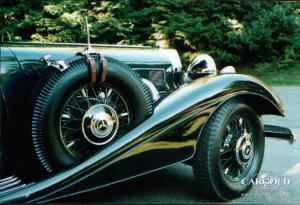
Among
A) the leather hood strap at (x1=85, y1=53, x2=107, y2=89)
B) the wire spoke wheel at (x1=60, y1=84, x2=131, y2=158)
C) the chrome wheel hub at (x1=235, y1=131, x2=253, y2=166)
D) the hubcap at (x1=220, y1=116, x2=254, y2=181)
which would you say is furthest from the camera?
the chrome wheel hub at (x1=235, y1=131, x2=253, y2=166)

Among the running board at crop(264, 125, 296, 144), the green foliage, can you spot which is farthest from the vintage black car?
the green foliage

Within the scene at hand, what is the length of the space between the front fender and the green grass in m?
7.61

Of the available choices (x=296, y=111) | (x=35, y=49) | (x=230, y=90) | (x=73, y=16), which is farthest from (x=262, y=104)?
(x=73, y=16)

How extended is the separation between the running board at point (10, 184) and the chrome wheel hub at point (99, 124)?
51cm

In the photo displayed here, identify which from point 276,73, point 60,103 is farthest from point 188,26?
point 60,103

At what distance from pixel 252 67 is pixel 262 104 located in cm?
900

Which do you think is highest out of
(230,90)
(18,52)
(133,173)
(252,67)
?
(18,52)

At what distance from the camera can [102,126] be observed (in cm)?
287

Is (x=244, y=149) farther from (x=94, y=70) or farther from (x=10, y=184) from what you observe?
(x=10, y=184)

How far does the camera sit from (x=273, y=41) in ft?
37.9

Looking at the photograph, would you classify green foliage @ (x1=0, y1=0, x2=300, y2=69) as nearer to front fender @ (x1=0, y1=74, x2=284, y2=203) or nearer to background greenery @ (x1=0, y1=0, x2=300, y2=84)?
background greenery @ (x1=0, y1=0, x2=300, y2=84)

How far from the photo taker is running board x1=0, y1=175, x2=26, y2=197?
8.20 ft

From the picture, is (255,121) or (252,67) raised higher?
(255,121)

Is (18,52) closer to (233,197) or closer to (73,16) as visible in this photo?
(233,197)
